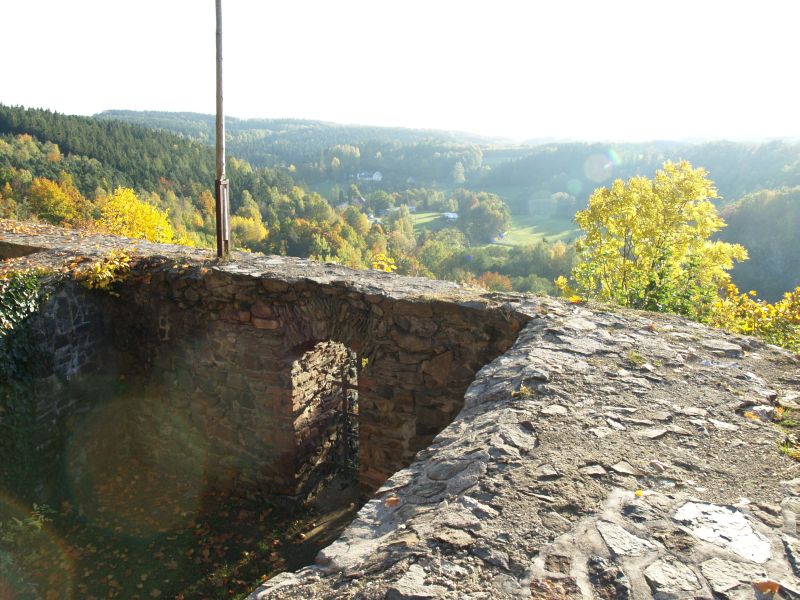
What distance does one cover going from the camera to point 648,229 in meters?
12.0

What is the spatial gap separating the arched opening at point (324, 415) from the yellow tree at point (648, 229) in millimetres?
6153

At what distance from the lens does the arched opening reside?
6.25m

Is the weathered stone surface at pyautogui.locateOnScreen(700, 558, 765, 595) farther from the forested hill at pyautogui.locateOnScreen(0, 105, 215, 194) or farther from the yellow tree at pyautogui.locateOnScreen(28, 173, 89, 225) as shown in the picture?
the forested hill at pyautogui.locateOnScreen(0, 105, 215, 194)

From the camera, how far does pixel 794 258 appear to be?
45.2 metres

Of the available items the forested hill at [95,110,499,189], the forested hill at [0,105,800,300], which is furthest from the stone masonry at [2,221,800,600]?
the forested hill at [95,110,499,189]

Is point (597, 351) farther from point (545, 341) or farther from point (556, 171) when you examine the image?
point (556, 171)

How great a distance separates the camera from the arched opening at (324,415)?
246 inches

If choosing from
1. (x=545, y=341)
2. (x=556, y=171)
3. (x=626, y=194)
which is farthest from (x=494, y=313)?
(x=556, y=171)

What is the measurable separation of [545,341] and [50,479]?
5.89 m

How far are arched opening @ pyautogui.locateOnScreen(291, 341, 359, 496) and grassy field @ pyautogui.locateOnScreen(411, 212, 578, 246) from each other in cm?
7103

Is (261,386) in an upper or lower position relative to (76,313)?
lower

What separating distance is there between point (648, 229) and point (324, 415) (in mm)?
9055

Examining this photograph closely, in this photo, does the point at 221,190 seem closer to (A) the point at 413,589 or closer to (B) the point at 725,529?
(A) the point at 413,589

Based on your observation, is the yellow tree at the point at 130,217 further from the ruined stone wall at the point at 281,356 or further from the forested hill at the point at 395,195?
the ruined stone wall at the point at 281,356
